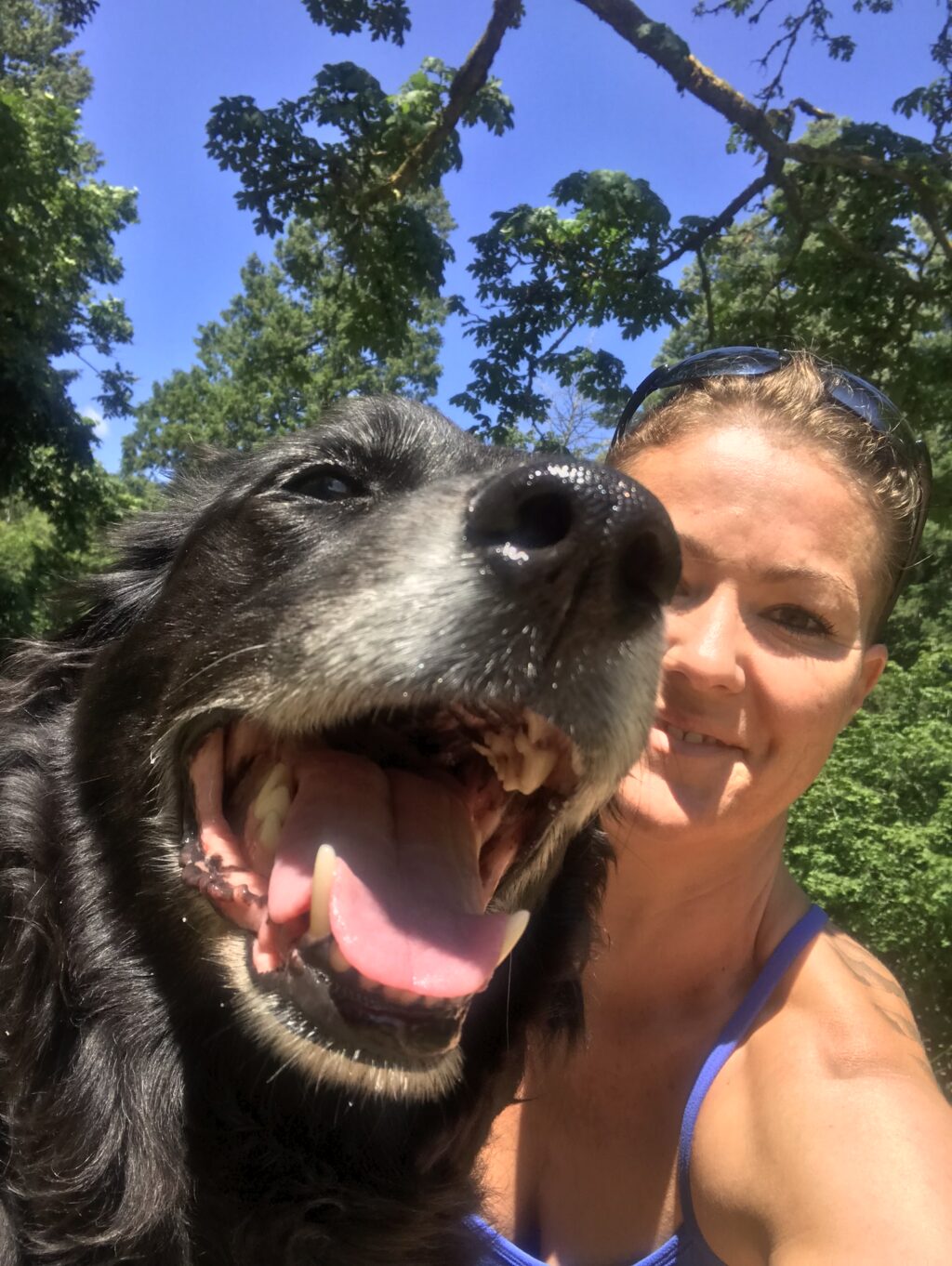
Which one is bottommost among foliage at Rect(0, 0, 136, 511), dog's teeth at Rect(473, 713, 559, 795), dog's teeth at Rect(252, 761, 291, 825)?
dog's teeth at Rect(252, 761, 291, 825)

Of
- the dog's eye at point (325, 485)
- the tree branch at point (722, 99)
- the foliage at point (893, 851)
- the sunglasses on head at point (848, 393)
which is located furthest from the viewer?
the foliage at point (893, 851)

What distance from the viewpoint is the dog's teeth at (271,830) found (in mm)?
1822

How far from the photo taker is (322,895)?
1.58 metres

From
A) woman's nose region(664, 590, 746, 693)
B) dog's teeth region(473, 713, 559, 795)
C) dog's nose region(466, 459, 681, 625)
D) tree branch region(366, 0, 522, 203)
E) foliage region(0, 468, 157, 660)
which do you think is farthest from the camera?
foliage region(0, 468, 157, 660)

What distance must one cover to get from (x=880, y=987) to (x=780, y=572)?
1034 mm

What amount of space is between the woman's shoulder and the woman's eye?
78cm

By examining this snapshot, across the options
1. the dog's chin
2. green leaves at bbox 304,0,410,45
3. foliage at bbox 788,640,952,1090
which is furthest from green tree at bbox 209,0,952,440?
the dog's chin

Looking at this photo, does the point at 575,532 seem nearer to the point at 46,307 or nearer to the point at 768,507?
the point at 768,507

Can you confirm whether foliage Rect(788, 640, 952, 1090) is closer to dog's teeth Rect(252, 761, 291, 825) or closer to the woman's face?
the woman's face

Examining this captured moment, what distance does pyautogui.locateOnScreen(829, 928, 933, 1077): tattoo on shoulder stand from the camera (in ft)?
6.66

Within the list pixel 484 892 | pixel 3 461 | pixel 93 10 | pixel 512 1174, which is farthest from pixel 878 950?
pixel 3 461

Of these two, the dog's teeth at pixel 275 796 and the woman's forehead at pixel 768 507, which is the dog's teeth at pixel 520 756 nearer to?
the dog's teeth at pixel 275 796

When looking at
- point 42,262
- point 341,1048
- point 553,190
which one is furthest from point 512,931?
point 42,262

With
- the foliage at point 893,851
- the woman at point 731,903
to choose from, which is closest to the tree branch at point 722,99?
the foliage at point 893,851
